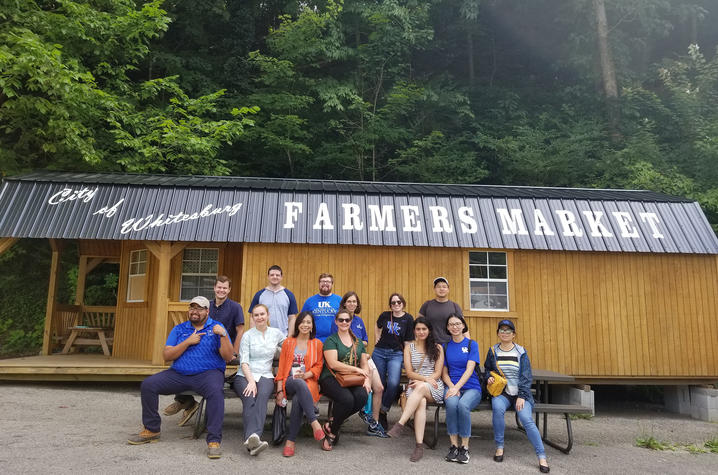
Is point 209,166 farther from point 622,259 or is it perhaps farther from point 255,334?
point 622,259

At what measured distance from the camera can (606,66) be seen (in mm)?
17875

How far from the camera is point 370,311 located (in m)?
8.17

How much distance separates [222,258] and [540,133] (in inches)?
481

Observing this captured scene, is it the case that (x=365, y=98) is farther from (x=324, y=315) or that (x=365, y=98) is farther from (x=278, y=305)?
(x=324, y=315)

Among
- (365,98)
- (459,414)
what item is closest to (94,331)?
(459,414)

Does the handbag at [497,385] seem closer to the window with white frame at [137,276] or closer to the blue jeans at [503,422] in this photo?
the blue jeans at [503,422]

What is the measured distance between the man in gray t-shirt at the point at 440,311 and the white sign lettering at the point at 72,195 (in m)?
5.96

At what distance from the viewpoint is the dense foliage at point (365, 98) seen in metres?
12.6

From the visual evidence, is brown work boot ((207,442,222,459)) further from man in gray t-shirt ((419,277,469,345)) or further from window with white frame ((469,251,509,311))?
window with white frame ((469,251,509,311))

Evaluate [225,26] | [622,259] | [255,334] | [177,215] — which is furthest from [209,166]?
[622,259]

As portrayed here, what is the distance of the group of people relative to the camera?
4.75 meters

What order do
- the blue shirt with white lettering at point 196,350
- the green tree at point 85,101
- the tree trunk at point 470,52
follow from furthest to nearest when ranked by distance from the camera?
the tree trunk at point 470,52, the green tree at point 85,101, the blue shirt with white lettering at point 196,350

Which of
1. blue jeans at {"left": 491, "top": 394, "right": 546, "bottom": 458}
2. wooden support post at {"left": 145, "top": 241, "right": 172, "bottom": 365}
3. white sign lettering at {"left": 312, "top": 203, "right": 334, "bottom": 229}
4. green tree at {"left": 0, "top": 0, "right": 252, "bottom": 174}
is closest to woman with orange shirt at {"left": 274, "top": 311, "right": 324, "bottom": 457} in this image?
blue jeans at {"left": 491, "top": 394, "right": 546, "bottom": 458}

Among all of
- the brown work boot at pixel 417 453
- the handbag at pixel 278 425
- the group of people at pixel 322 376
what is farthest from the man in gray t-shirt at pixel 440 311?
the handbag at pixel 278 425
